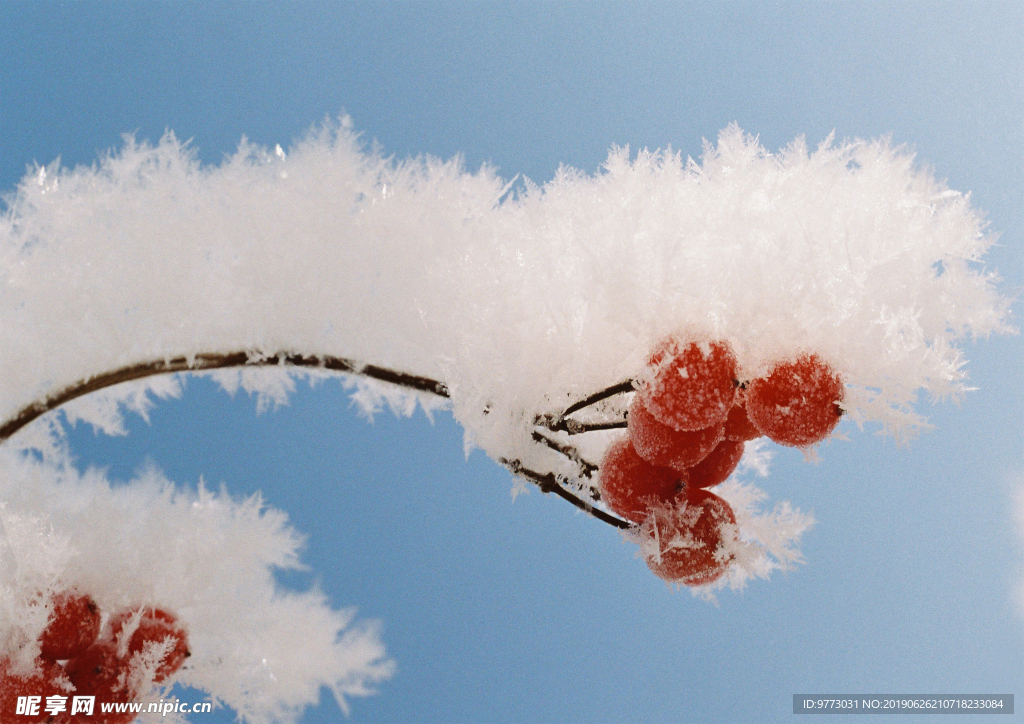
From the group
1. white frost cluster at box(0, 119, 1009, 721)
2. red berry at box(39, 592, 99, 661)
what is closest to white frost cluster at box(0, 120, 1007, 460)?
white frost cluster at box(0, 119, 1009, 721)

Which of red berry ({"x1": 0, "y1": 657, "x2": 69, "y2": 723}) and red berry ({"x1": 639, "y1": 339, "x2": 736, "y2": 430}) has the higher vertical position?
red berry ({"x1": 639, "y1": 339, "x2": 736, "y2": 430})

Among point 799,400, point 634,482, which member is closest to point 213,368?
point 634,482

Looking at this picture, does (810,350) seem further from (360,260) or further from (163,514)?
(163,514)

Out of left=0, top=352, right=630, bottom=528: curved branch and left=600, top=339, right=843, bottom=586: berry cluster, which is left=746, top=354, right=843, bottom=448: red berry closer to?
left=600, top=339, right=843, bottom=586: berry cluster

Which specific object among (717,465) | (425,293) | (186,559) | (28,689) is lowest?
(28,689)

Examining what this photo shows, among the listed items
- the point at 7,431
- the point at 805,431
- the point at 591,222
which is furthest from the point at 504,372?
the point at 7,431

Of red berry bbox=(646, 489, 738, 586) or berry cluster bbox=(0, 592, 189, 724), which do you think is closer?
red berry bbox=(646, 489, 738, 586)

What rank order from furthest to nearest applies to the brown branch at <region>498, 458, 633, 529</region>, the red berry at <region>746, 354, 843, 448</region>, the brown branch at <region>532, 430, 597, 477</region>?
the brown branch at <region>532, 430, 597, 477</region> < the brown branch at <region>498, 458, 633, 529</region> < the red berry at <region>746, 354, 843, 448</region>

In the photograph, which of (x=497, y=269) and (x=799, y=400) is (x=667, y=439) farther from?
(x=497, y=269)
